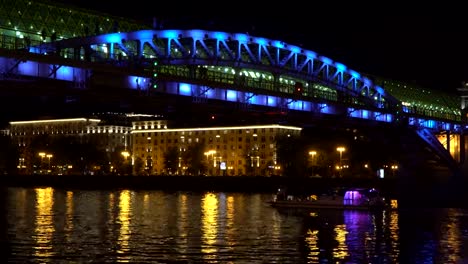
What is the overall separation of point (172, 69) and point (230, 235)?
32691 millimetres

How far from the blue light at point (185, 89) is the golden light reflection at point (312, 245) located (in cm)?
1391

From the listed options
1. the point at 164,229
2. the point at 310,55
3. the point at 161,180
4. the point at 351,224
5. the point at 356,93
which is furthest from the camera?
the point at 161,180

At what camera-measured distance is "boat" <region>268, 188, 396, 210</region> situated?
66438 mm

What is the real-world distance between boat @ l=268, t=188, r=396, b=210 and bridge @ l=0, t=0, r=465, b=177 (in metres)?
7.17

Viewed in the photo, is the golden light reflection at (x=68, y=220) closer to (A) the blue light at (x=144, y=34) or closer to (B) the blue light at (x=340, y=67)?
(A) the blue light at (x=144, y=34)

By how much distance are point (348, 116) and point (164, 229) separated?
110ft

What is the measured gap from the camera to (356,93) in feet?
266

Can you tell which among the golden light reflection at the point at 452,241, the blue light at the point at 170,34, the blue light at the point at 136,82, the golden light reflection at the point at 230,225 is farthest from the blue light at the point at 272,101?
the golden light reflection at the point at 452,241

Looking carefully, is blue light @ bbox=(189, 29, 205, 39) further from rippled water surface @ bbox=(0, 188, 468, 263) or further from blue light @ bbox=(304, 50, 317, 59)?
blue light @ bbox=(304, 50, 317, 59)

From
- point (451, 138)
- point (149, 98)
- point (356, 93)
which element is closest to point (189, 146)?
point (451, 138)

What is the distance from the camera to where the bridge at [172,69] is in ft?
155

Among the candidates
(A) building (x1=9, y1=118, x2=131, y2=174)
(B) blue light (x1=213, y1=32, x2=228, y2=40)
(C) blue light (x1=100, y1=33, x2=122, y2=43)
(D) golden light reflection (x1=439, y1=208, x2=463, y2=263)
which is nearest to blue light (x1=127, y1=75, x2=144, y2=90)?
(C) blue light (x1=100, y1=33, x2=122, y2=43)

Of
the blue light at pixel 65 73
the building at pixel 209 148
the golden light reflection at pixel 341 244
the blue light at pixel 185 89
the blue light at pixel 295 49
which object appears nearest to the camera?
the golden light reflection at pixel 341 244

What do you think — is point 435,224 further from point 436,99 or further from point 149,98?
point 436,99
